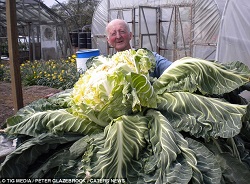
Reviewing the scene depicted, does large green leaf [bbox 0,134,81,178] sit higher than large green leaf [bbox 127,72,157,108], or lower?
lower

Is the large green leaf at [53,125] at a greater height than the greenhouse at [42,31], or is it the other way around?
the greenhouse at [42,31]

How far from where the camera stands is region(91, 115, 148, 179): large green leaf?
1.26 meters

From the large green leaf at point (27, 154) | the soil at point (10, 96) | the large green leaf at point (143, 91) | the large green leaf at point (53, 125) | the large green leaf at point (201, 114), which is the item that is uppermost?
the large green leaf at point (143, 91)

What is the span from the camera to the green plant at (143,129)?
1247 millimetres

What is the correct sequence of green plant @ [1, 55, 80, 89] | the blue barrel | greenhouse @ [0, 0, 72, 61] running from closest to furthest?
the blue barrel → green plant @ [1, 55, 80, 89] → greenhouse @ [0, 0, 72, 61]

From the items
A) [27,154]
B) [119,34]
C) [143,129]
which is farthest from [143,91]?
[119,34]

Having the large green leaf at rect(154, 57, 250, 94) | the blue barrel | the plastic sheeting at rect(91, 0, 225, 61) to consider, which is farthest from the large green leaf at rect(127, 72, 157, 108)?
the plastic sheeting at rect(91, 0, 225, 61)

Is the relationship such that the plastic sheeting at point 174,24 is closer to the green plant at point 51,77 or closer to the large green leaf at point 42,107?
the green plant at point 51,77

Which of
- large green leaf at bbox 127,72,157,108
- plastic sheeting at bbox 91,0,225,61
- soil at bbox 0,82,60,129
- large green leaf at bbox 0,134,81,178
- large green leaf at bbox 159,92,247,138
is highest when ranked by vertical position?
plastic sheeting at bbox 91,0,225,61

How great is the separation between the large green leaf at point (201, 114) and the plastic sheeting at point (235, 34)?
4274mm

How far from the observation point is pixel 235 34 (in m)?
5.64

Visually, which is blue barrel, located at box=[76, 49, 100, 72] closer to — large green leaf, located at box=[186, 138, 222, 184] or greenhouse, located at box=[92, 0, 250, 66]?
greenhouse, located at box=[92, 0, 250, 66]

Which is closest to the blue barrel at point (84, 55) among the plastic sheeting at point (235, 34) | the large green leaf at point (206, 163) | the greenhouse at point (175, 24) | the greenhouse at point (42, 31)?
the plastic sheeting at point (235, 34)

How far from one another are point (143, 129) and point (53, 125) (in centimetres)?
46
